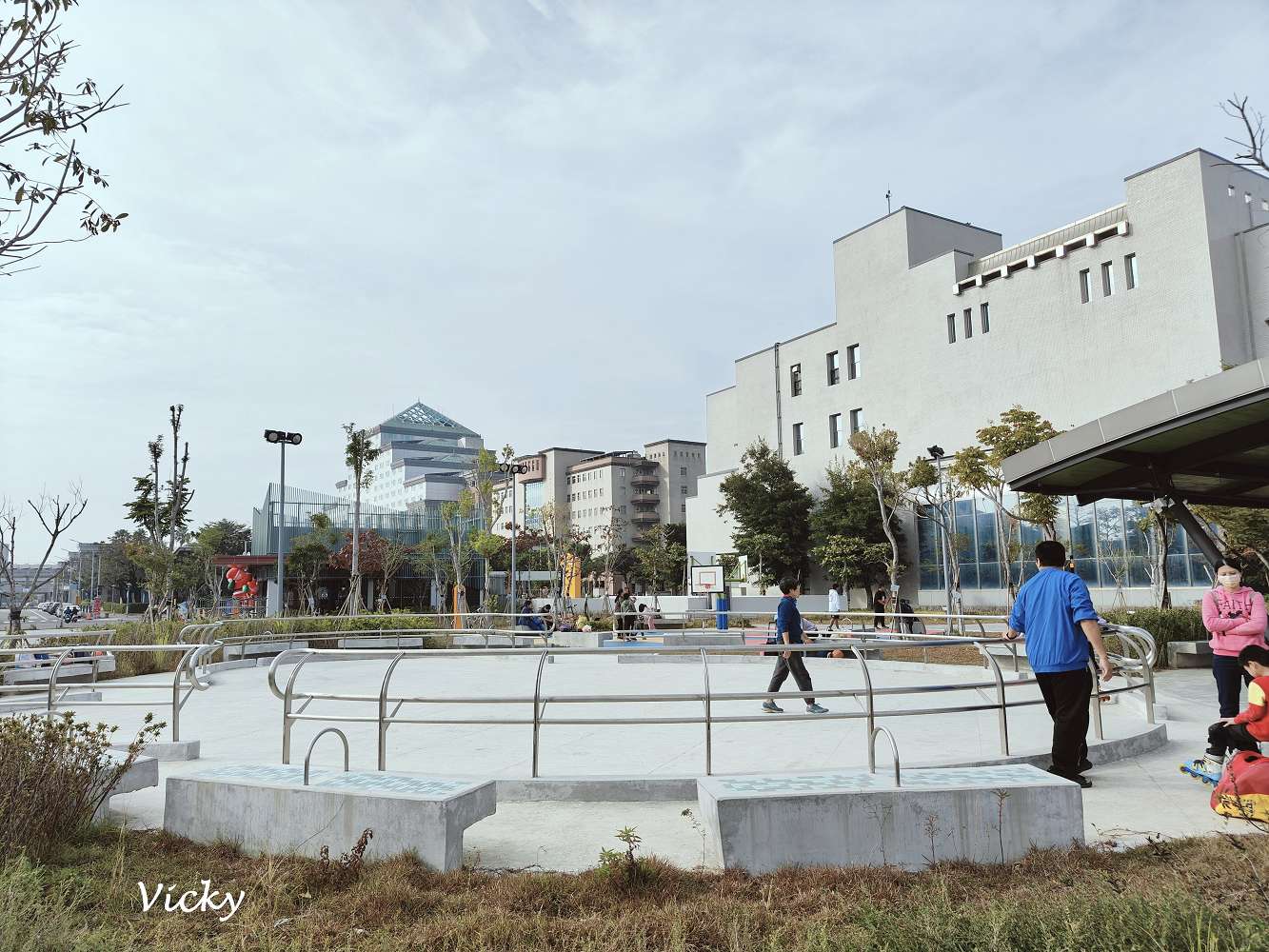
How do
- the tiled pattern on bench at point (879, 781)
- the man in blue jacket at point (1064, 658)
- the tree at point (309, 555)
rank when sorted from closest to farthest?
the tiled pattern on bench at point (879, 781) → the man in blue jacket at point (1064, 658) → the tree at point (309, 555)

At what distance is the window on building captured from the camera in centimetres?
5325

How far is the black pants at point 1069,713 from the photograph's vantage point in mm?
6598

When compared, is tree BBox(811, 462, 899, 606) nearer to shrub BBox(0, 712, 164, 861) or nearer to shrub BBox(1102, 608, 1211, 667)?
shrub BBox(1102, 608, 1211, 667)

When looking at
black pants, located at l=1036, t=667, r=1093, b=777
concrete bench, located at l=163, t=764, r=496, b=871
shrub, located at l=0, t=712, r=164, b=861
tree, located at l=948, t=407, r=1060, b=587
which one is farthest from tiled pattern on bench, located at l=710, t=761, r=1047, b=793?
tree, located at l=948, t=407, r=1060, b=587

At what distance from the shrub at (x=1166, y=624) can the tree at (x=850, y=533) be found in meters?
24.8

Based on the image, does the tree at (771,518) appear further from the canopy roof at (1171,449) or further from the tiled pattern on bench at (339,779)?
the tiled pattern on bench at (339,779)

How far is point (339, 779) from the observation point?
576cm

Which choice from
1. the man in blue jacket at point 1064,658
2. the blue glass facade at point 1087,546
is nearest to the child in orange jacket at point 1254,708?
the man in blue jacket at point 1064,658

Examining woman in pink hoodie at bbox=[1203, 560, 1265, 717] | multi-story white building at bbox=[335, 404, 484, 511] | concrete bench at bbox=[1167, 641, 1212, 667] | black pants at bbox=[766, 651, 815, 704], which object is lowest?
concrete bench at bbox=[1167, 641, 1212, 667]

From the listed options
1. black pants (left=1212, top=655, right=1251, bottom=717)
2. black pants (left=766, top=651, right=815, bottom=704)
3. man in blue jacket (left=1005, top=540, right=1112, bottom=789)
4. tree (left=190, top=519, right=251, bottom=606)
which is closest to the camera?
man in blue jacket (left=1005, top=540, right=1112, bottom=789)

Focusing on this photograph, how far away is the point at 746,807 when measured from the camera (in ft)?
16.3

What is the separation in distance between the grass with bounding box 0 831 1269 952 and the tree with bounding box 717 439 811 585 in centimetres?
4709

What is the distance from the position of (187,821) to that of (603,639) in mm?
21670

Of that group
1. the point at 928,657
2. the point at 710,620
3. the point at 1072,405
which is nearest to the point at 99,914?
the point at 928,657
